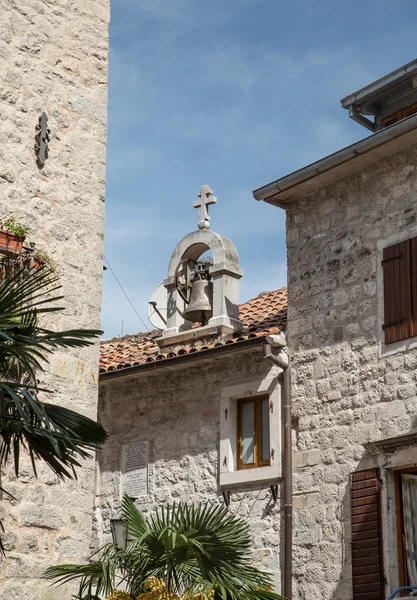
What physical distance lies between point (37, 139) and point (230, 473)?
4806 mm

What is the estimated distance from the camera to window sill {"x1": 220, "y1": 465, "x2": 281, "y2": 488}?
12.9 metres

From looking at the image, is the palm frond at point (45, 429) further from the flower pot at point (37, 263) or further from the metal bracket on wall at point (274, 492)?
the metal bracket on wall at point (274, 492)

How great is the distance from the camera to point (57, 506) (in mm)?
9672

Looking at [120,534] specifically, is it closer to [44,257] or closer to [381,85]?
[44,257]

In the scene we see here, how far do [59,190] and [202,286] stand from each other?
176 inches

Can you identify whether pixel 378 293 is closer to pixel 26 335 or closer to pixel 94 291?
pixel 94 291

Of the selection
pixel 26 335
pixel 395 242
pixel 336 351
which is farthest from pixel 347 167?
pixel 26 335

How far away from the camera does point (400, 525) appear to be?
457 inches

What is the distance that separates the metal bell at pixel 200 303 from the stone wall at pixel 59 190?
3872 millimetres

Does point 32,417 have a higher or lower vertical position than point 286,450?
lower

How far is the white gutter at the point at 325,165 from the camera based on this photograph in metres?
12.4

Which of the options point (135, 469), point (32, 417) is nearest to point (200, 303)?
point (135, 469)

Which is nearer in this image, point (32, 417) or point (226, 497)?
point (32, 417)

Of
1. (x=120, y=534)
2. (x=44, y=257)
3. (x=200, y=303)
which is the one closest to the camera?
(x=120, y=534)
